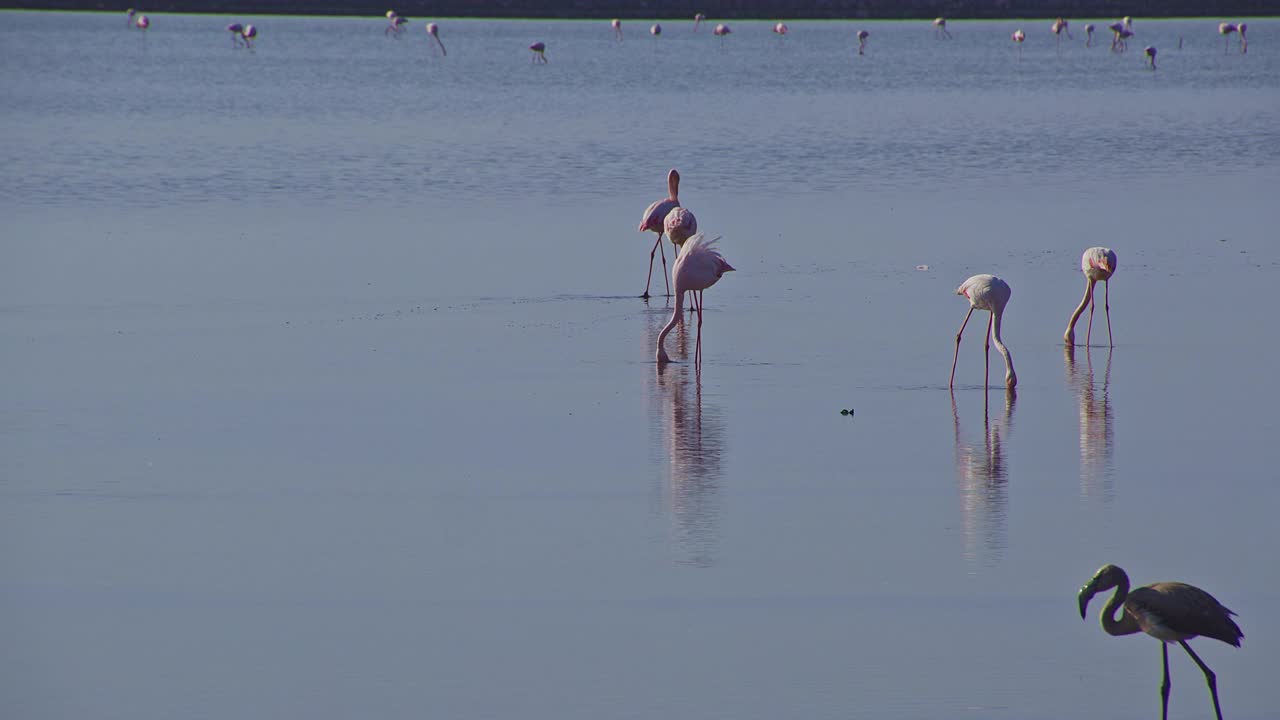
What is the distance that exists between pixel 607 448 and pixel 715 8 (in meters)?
63.5

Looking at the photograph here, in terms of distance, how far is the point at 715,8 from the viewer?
69562 mm

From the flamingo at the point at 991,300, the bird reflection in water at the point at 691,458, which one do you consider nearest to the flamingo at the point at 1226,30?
the flamingo at the point at 991,300

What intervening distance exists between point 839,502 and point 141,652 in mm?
2684

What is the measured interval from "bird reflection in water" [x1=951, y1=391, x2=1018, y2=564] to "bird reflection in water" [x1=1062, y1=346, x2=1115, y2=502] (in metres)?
0.32

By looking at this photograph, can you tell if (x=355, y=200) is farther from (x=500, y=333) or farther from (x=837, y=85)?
(x=837, y=85)

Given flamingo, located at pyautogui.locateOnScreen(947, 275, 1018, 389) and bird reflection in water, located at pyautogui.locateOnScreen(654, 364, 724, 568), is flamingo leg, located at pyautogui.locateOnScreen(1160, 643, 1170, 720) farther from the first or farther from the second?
flamingo, located at pyautogui.locateOnScreen(947, 275, 1018, 389)

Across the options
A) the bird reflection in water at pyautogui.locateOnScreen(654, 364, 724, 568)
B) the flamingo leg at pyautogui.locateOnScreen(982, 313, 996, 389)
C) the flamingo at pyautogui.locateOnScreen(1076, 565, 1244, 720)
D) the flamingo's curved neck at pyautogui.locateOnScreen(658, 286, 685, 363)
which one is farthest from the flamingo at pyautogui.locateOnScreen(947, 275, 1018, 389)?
the flamingo at pyautogui.locateOnScreen(1076, 565, 1244, 720)

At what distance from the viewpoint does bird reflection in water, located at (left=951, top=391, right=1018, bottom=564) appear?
623 cm

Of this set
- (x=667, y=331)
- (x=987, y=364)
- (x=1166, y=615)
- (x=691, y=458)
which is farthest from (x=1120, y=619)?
(x=667, y=331)

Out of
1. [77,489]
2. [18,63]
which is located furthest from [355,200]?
[18,63]

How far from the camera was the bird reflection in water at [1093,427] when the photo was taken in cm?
702

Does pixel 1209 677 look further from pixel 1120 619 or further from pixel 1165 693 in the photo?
pixel 1120 619

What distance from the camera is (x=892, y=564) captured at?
5.99 metres

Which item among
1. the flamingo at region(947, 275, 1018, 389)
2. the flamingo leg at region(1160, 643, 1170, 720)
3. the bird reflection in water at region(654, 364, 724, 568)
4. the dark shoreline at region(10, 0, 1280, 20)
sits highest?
the dark shoreline at region(10, 0, 1280, 20)
